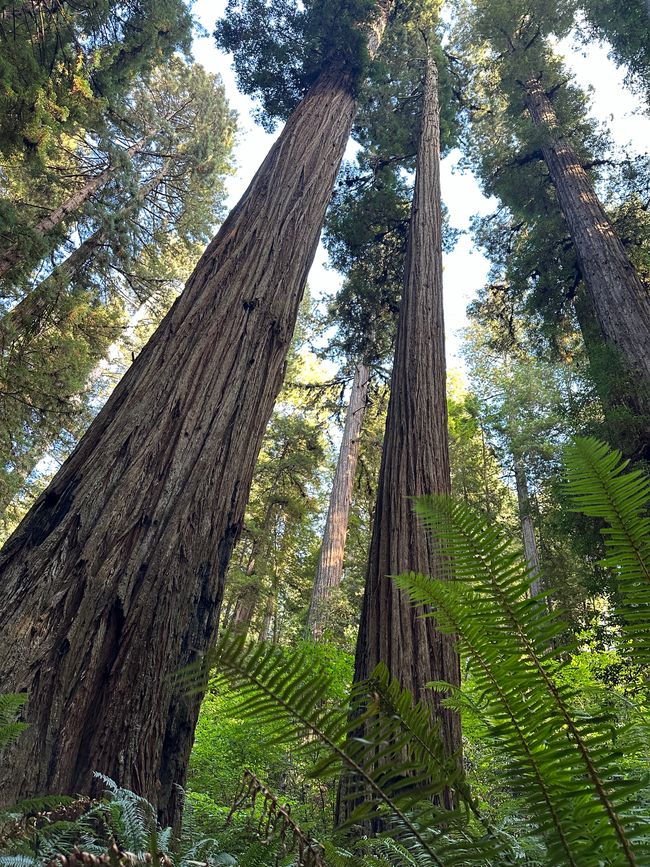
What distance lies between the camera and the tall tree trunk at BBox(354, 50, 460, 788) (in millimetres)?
2479

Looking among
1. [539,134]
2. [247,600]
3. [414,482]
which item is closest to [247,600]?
[247,600]

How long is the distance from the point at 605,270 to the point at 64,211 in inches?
354

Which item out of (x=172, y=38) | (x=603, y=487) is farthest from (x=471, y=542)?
(x=172, y=38)

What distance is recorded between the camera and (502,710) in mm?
658

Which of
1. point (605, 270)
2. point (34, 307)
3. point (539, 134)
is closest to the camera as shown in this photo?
point (605, 270)

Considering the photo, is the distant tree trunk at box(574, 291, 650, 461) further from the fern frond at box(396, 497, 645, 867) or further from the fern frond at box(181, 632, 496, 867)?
the fern frond at box(181, 632, 496, 867)

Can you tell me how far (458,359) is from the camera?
67.6ft

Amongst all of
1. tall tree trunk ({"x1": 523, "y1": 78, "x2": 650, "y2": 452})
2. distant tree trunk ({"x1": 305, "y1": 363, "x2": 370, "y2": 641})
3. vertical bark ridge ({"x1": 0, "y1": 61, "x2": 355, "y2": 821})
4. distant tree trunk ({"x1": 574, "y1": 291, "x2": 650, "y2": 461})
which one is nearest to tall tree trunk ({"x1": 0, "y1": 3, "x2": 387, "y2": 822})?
vertical bark ridge ({"x1": 0, "y1": 61, "x2": 355, "y2": 821})

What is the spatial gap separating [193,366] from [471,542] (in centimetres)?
200

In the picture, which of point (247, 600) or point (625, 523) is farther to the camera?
point (247, 600)

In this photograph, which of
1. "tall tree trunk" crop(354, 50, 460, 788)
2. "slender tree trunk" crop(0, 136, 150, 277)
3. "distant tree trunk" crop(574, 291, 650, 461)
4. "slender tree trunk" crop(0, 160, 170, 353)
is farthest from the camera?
"slender tree trunk" crop(0, 160, 170, 353)

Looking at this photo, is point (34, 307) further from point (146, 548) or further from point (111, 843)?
point (111, 843)

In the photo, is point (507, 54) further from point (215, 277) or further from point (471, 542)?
point (471, 542)

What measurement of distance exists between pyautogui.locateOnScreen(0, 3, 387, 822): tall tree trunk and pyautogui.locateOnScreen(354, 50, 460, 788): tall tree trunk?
851mm
